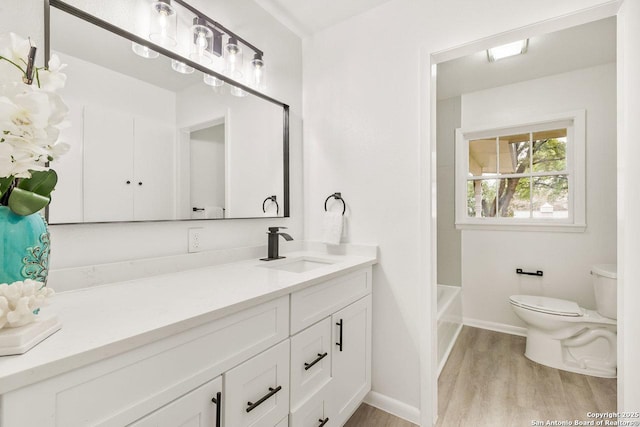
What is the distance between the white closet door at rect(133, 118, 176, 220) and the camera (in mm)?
1269

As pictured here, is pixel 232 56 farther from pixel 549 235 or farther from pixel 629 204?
pixel 549 235

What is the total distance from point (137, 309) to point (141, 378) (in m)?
0.21

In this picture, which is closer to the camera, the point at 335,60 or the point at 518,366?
the point at 335,60

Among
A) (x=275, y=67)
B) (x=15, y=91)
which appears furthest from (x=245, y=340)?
(x=275, y=67)

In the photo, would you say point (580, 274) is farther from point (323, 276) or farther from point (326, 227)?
point (323, 276)

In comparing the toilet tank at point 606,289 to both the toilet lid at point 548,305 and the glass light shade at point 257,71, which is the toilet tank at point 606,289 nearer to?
the toilet lid at point 548,305

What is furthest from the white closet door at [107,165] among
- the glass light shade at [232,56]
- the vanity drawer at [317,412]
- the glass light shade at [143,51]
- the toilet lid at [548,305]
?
the toilet lid at [548,305]

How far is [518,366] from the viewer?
7.47 ft

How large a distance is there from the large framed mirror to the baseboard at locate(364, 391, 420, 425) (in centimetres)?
129

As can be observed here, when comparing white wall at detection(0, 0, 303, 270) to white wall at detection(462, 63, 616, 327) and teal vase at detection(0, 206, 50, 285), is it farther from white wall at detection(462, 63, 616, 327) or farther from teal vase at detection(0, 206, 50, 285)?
white wall at detection(462, 63, 616, 327)

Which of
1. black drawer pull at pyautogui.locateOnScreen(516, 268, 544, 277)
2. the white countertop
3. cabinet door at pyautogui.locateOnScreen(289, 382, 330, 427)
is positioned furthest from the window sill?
cabinet door at pyautogui.locateOnScreen(289, 382, 330, 427)

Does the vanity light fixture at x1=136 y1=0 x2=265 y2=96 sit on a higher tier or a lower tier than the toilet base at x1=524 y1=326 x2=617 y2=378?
higher

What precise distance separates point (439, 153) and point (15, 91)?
3265mm

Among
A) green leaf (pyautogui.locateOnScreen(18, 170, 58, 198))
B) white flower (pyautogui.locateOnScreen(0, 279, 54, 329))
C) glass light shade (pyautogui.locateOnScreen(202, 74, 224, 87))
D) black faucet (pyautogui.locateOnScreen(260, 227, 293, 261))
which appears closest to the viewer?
white flower (pyautogui.locateOnScreen(0, 279, 54, 329))
